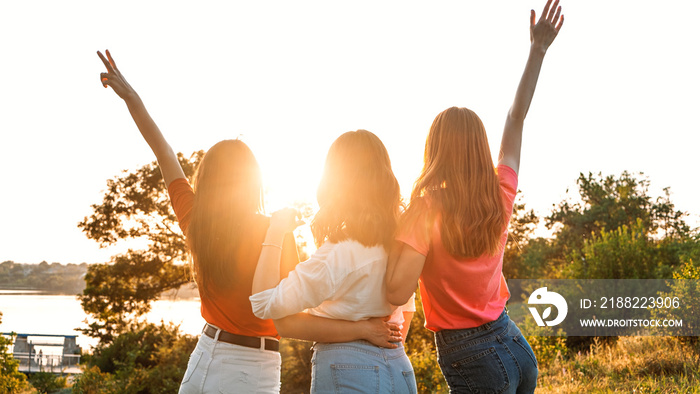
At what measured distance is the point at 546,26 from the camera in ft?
9.21

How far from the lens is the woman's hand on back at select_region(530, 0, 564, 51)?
9.16 feet

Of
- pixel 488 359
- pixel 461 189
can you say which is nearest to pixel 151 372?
pixel 488 359

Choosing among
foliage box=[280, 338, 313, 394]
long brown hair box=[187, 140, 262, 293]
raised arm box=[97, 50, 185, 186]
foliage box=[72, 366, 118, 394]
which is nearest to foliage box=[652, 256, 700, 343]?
foliage box=[280, 338, 313, 394]

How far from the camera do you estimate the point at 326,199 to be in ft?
7.23

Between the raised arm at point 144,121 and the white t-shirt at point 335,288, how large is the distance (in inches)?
43.6

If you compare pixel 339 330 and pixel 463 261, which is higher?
pixel 463 261

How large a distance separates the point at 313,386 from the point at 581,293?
12.7m

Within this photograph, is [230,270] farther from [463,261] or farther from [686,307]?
[686,307]

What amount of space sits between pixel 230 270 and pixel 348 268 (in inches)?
25.7

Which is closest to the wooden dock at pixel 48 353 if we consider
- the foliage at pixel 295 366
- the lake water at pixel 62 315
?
the lake water at pixel 62 315

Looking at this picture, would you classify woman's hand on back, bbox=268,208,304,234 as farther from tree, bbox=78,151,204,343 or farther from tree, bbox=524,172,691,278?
tree, bbox=524,172,691,278

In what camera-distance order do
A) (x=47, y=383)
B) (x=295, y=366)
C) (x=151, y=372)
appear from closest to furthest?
(x=295, y=366) → (x=151, y=372) → (x=47, y=383)

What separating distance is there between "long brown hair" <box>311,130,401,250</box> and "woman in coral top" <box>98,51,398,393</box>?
0.28m

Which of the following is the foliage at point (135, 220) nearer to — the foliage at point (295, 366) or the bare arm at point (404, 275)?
the foliage at point (295, 366)
